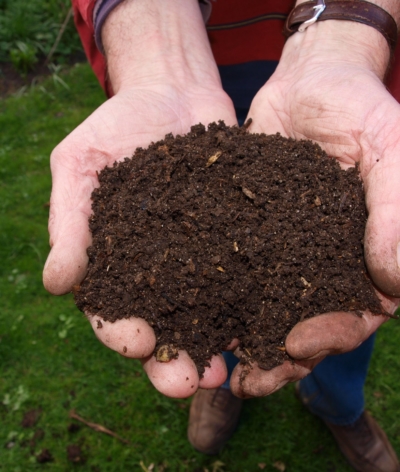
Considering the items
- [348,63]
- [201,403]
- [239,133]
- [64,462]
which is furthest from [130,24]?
[64,462]

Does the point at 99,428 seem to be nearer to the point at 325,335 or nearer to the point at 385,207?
the point at 325,335

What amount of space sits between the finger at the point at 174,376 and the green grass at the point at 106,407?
151 cm

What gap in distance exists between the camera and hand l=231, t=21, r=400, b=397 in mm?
1666

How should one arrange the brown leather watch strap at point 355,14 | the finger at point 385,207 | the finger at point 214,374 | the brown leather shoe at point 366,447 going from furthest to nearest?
the brown leather shoe at point 366,447 → the brown leather watch strap at point 355,14 → the finger at point 214,374 → the finger at point 385,207

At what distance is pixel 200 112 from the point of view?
2.43 m

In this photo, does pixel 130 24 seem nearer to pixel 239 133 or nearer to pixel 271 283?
pixel 239 133

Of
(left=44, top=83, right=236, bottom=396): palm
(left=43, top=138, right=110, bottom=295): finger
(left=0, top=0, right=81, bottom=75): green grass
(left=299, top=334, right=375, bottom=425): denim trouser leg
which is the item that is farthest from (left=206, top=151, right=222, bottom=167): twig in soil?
(left=0, top=0, right=81, bottom=75): green grass

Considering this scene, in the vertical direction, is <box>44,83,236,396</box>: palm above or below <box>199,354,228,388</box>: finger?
above

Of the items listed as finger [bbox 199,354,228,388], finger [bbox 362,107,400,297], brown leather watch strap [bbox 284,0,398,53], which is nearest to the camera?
finger [bbox 362,107,400,297]

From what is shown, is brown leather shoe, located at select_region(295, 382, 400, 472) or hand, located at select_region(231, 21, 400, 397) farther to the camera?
brown leather shoe, located at select_region(295, 382, 400, 472)

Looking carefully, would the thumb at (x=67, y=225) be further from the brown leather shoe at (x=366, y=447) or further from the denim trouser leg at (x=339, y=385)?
the brown leather shoe at (x=366, y=447)

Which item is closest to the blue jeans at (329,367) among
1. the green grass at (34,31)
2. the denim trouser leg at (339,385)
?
the denim trouser leg at (339,385)

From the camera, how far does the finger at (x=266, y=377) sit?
1.74 meters

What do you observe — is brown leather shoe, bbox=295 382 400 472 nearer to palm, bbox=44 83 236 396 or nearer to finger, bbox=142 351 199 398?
palm, bbox=44 83 236 396
